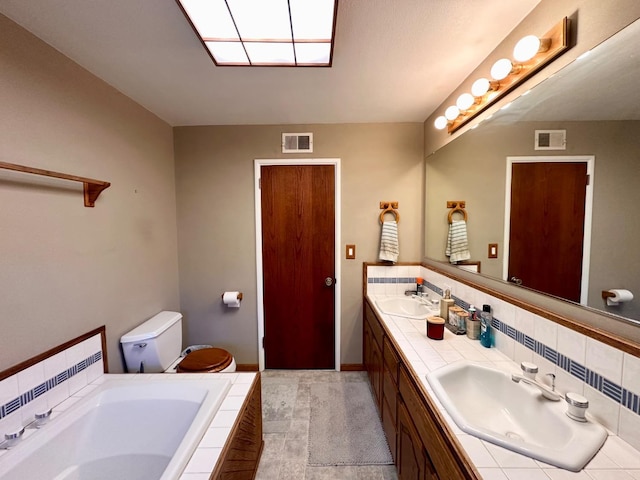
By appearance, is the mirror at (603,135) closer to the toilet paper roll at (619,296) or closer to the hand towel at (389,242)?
the toilet paper roll at (619,296)

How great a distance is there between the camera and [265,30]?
117 centimetres

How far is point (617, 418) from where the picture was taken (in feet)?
2.54

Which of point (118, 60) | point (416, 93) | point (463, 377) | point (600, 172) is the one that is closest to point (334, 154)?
point (416, 93)

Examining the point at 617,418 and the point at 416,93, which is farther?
the point at 416,93

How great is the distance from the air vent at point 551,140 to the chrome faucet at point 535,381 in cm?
90

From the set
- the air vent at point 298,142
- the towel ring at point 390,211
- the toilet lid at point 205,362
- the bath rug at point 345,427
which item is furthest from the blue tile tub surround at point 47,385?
the towel ring at point 390,211

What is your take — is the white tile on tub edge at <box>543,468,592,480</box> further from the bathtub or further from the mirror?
the bathtub

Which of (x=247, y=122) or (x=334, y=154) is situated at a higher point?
(x=247, y=122)

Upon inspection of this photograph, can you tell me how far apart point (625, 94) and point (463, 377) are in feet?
3.91

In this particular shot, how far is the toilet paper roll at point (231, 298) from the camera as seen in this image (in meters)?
2.30

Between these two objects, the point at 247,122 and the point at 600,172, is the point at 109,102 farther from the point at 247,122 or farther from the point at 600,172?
the point at 600,172

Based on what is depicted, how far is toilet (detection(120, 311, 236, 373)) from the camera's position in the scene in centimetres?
167

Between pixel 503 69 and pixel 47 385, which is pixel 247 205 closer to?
pixel 47 385

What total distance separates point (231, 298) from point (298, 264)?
0.69 m
